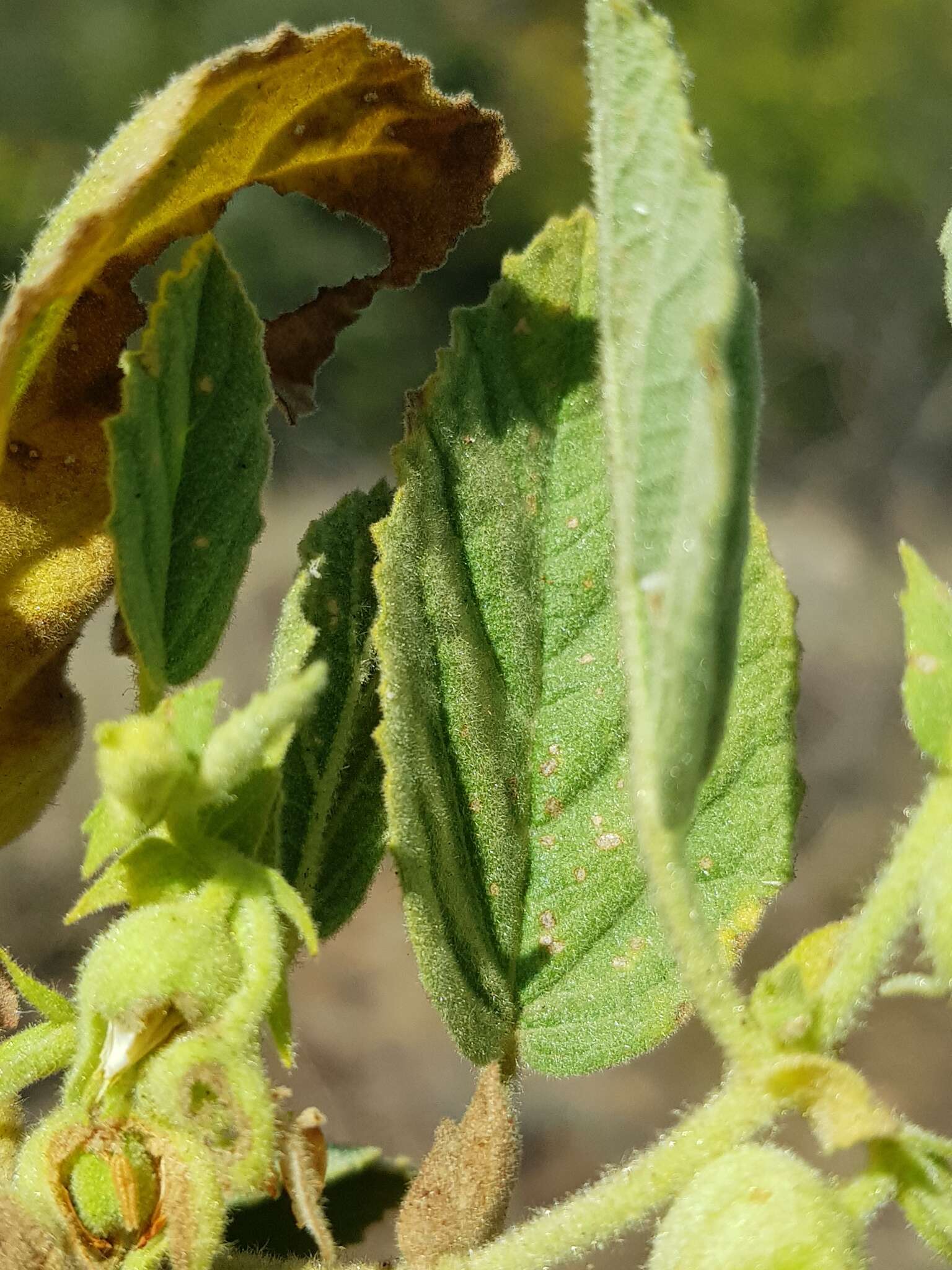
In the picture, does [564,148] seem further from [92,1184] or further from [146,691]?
[92,1184]

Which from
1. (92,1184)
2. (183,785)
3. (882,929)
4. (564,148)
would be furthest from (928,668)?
(564,148)

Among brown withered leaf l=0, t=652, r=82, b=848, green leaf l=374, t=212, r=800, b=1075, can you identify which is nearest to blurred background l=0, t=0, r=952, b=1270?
green leaf l=374, t=212, r=800, b=1075

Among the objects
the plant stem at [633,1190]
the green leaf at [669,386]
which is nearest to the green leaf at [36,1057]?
the plant stem at [633,1190]

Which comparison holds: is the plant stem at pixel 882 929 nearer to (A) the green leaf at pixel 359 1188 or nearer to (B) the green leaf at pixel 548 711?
(B) the green leaf at pixel 548 711

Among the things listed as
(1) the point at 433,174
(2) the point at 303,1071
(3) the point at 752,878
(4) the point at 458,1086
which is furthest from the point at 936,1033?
(1) the point at 433,174

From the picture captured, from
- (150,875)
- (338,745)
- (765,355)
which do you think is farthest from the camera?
(765,355)

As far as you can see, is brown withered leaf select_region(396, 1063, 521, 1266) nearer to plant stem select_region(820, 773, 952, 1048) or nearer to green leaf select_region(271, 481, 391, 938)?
green leaf select_region(271, 481, 391, 938)
